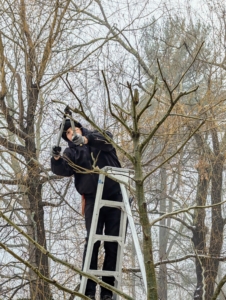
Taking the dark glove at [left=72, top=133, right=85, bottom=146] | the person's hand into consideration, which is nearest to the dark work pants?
the person's hand

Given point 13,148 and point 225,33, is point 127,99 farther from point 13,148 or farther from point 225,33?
point 13,148

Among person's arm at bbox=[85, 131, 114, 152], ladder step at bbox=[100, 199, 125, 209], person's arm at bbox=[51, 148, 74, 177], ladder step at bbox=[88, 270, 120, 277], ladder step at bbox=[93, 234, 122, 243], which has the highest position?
person's arm at bbox=[85, 131, 114, 152]

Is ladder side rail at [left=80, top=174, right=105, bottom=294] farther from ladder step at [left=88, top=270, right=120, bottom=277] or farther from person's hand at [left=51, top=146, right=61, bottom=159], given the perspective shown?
person's hand at [left=51, top=146, right=61, bottom=159]

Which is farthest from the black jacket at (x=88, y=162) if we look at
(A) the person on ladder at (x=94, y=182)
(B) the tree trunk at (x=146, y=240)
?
Result: (B) the tree trunk at (x=146, y=240)

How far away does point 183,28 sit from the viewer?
8.44m

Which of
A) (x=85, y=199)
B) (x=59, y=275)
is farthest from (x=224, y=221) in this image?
(x=85, y=199)

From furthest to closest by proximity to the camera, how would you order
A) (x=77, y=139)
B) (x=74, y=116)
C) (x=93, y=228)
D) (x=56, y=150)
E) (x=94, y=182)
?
(x=74, y=116) < (x=94, y=182) < (x=56, y=150) < (x=93, y=228) < (x=77, y=139)

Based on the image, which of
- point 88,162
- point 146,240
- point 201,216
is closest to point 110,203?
point 88,162

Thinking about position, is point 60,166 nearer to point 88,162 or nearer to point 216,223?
point 88,162

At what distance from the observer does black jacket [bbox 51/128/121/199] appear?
423 cm

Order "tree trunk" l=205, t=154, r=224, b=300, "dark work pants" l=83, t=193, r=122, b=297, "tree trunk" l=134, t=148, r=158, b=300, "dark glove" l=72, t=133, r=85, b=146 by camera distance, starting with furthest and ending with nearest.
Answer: "tree trunk" l=205, t=154, r=224, b=300 → "dark work pants" l=83, t=193, r=122, b=297 → "dark glove" l=72, t=133, r=85, b=146 → "tree trunk" l=134, t=148, r=158, b=300

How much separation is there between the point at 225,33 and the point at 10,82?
11.8 ft

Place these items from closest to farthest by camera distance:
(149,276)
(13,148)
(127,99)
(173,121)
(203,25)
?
(149,276), (13,148), (173,121), (127,99), (203,25)

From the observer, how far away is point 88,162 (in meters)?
4.36
